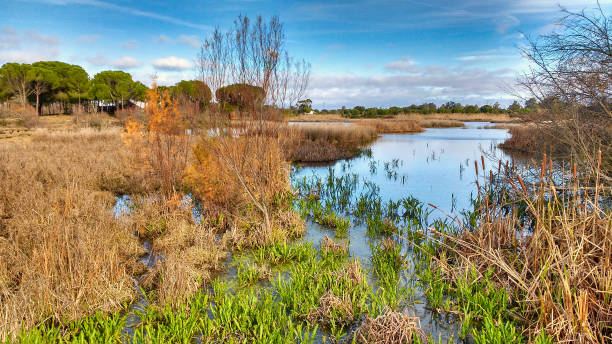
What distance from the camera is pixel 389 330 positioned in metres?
2.93

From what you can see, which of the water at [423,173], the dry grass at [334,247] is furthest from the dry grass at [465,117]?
the dry grass at [334,247]

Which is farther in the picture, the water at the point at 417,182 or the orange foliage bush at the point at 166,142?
the orange foliage bush at the point at 166,142

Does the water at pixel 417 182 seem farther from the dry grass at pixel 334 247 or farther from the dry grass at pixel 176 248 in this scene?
the dry grass at pixel 176 248

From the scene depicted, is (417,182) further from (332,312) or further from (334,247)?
(332,312)

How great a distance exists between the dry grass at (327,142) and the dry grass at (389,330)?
27.3 ft

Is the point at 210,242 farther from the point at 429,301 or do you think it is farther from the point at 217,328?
the point at 429,301

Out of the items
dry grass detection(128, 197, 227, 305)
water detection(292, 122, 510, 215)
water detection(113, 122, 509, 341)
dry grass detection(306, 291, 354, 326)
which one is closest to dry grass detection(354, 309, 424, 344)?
dry grass detection(306, 291, 354, 326)

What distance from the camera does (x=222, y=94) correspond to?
219 inches

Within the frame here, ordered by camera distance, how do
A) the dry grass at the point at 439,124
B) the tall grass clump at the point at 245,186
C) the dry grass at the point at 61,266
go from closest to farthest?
the dry grass at the point at 61,266, the tall grass clump at the point at 245,186, the dry grass at the point at 439,124

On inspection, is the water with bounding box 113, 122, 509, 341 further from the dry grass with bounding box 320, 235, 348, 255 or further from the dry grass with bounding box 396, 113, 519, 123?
the dry grass with bounding box 396, 113, 519, 123

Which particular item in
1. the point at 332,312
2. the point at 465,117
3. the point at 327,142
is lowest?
the point at 332,312

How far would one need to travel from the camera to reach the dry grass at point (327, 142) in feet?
53.7

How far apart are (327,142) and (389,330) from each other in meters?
16.7

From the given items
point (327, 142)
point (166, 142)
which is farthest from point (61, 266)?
point (327, 142)
